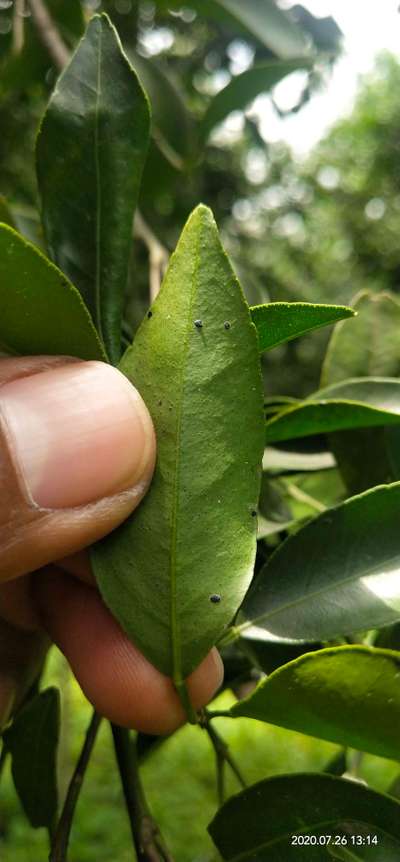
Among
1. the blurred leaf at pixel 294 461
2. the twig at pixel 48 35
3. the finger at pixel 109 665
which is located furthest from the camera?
the twig at pixel 48 35

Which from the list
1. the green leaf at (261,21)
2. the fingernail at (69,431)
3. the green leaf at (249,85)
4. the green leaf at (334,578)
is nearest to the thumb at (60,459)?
the fingernail at (69,431)

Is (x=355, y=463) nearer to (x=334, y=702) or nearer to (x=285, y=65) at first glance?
(x=334, y=702)

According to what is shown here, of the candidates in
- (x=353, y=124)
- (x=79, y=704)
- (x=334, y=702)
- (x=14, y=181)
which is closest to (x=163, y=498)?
(x=334, y=702)

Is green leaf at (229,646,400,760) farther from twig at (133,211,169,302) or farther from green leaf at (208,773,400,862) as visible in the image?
twig at (133,211,169,302)

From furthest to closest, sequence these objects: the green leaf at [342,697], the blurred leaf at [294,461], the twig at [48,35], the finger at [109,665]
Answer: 1. the twig at [48,35]
2. the blurred leaf at [294,461]
3. the finger at [109,665]
4. the green leaf at [342,697]

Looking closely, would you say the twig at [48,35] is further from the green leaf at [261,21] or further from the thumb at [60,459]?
the thumb at [60,459]
